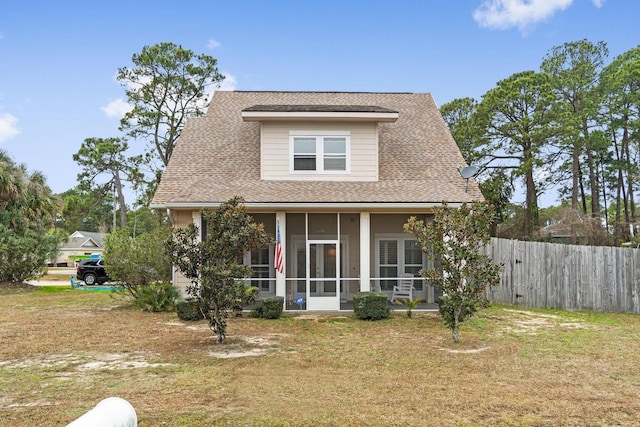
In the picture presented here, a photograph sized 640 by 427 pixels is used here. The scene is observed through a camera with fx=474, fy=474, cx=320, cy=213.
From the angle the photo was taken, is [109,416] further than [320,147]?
No

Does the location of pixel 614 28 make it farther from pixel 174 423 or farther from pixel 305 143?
pixel 174 423

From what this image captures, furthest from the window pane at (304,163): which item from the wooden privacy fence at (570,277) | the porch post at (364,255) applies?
the wooden privacy fence at (570,277)

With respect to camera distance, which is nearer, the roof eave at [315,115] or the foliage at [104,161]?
the roof eave at [315,115]

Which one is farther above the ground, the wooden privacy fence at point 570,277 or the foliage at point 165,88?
the foliage at point 165,88

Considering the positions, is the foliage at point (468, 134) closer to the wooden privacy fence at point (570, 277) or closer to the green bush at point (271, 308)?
the wooden privacy fence at point (570, 277)

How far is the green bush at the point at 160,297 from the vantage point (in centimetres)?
1453

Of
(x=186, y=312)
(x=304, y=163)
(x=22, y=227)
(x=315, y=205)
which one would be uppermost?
(x=304, y=163)

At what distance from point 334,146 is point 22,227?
1640 centimetres

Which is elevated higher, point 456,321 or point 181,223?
point 181,223

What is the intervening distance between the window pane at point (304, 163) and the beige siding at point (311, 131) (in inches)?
9.7

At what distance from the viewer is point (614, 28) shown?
27.1 m

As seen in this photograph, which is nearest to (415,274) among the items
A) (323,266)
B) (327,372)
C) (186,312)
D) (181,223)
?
(323,266)

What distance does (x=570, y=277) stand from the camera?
14.8 meters

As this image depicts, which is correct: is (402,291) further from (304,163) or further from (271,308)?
(304,163)
